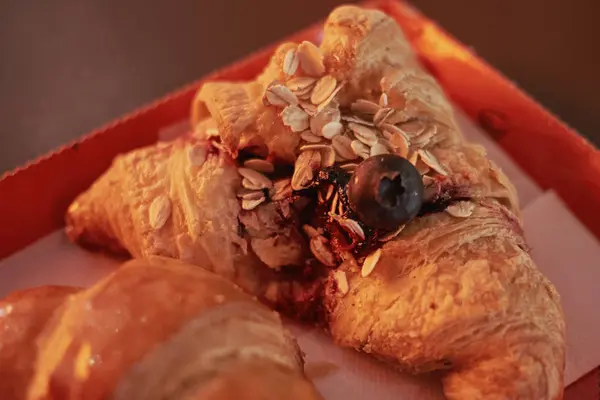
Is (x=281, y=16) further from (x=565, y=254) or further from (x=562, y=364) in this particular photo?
(x=562, y=364)

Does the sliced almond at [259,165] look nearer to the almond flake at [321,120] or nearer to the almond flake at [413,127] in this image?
Answer: the almond flake at [321,120]

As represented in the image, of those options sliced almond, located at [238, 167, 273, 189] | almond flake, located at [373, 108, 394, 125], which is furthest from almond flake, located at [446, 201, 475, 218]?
sliced almond, located at [238, 167, 273, 189]

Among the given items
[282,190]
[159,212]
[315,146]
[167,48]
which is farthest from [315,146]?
[167,48]

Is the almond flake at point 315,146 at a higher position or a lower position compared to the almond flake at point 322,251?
higher

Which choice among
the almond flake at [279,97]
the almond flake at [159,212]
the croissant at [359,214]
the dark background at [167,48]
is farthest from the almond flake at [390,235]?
Answer: the dark background at [167,48]

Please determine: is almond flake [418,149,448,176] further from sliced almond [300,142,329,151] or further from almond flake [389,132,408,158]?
sliced almond [300,142,329,151]

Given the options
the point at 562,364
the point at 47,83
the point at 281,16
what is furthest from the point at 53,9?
the point at 562,364

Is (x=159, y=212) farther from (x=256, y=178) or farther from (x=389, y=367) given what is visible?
(x=389, y=367)
